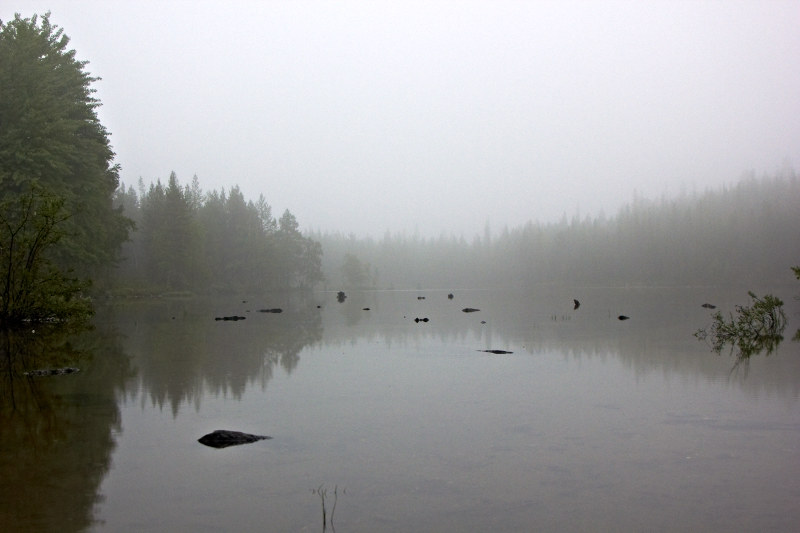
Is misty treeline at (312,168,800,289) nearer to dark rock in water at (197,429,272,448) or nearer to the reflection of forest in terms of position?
the reflection of forest

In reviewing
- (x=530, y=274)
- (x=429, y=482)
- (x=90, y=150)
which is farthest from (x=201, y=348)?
(x=530, y=274)

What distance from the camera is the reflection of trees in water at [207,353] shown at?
11656 millimetres

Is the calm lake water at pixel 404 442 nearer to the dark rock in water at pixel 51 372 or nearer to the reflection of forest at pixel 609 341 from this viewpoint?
the reflection of forest at pixel 609 341

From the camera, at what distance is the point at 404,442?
314 inches

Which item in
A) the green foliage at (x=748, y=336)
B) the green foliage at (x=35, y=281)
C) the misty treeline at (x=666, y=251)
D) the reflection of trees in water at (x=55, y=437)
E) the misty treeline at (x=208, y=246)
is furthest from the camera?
the misty treeline at (x=666, y=251)

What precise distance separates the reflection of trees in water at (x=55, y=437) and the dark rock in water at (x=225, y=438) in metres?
1.17

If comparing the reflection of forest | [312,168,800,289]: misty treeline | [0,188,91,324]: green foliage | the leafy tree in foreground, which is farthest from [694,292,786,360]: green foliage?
[312,168,800,289]: misty treeline

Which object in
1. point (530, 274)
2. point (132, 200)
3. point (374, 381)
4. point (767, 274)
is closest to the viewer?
point (374, 381)

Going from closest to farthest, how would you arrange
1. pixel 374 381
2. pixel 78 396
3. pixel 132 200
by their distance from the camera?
1. pixel 78 396
2. pixel 374 381
3. pixel 132 200

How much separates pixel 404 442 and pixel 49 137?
106ft

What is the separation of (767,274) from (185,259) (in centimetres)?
11897

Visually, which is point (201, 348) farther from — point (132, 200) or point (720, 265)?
point (720, 265)

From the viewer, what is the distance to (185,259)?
6750 centimetres

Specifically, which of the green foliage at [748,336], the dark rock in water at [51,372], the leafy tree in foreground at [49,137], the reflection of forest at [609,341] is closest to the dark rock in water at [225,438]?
the dark rock in water at [51,372]
